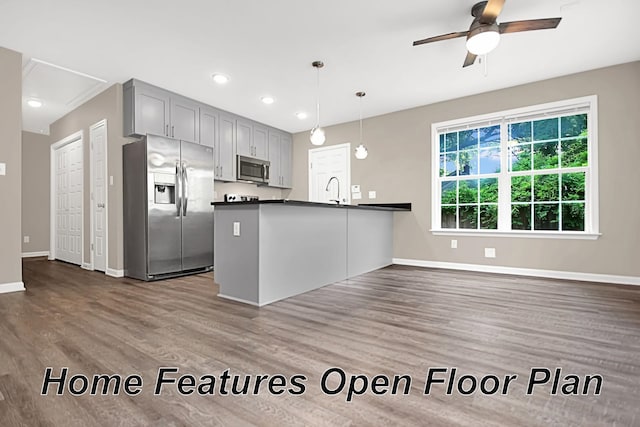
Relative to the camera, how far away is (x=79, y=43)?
327 centimetres

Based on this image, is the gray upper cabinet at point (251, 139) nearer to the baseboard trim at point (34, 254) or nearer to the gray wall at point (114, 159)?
the gray wall at point (114, 159)

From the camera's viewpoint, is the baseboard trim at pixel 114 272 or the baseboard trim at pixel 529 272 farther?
the baseboard trim at pixel 114 272

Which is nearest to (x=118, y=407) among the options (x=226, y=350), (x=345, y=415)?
(x=226, y=350)

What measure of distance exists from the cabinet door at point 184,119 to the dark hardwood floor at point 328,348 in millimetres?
2325

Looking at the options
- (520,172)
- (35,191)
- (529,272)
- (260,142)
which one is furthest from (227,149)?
(529,272)

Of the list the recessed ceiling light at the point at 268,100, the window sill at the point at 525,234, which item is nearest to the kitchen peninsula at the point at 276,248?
the window sill at the point at 525,234

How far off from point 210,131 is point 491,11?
4204 mm

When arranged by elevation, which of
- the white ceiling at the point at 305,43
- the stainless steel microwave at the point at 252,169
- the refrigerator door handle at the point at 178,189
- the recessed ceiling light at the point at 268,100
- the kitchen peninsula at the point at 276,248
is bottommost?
the kitchen peninsula at the point at 276,248

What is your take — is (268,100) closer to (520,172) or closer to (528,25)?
(528,25)

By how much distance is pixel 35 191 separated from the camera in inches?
253

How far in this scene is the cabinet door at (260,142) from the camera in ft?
19.8

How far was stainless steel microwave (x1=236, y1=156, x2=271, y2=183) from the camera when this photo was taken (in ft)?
18.8

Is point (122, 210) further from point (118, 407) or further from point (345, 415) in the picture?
point (345, 415)

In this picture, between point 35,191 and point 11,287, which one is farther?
point 35,191
